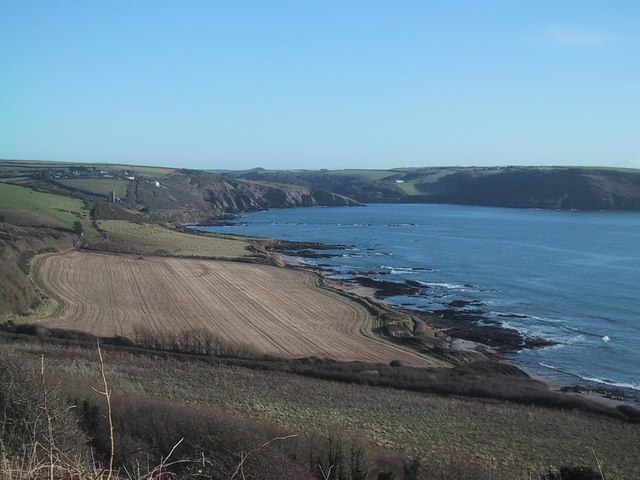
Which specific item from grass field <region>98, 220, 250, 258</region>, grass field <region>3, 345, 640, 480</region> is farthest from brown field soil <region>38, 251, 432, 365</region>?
grass field <region>98, 220, 250, 258</region>

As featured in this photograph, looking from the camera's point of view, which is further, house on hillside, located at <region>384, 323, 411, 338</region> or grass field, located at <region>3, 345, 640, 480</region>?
house on hillside, located at <region>384, 323, 411, 338</region>

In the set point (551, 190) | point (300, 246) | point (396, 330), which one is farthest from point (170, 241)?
point (551, 190)

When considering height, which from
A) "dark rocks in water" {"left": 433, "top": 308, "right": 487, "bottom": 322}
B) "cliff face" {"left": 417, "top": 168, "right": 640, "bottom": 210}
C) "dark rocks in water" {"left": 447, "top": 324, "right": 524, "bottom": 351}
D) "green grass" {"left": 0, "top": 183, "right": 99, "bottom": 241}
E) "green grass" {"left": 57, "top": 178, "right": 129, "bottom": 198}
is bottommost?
"dark rocks in water" {"left": 447, "top": 324, "right": 524, "bottom": 351}

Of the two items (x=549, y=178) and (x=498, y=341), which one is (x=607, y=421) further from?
(x=549, y=178)

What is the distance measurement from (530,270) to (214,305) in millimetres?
28918

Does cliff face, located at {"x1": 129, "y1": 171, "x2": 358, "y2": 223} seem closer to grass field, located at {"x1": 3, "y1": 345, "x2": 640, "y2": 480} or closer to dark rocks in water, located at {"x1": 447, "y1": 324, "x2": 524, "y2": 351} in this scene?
dark rocks in water, located at {"x1": 447, "y1": 324, "x2": 524, "y2": 351}

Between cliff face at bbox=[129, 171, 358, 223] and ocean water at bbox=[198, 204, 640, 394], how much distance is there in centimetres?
1150

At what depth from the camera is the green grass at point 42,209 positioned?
55875 mm

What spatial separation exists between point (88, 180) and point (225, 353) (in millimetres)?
87404

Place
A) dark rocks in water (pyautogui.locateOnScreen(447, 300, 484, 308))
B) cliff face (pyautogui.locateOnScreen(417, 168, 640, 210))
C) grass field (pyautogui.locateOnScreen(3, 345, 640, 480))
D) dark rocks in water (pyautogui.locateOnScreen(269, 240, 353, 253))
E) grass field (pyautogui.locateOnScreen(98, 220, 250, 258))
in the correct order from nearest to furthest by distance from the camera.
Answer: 1. grass field (pyautogui.locateOnScreen(3, 345, 640, 480))
2. dark rocks in water (pyautogui.locateOnScreen(447, 300, 484, 308))
3. grass field (pyautogui.locateOnScreen(98, 220, 250, 258))
4. dark rocks in water (pyautogui.locateOnScreen(269, 240, 353, 253))
5. cliff face (pyautogui.locateOnScreen(417, 168, 640, 210))

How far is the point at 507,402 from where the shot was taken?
2127 centimetres

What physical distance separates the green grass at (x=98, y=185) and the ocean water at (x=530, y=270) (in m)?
19.0

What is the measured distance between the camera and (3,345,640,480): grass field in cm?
1594

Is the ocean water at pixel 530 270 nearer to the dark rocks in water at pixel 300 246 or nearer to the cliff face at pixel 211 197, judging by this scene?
the dark rocks in water at pixel 300 246
